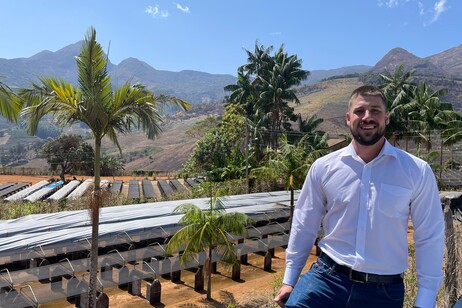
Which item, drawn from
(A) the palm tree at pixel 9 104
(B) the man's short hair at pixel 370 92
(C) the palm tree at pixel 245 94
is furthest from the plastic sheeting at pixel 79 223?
(C) the palm tree at pixel 245 94

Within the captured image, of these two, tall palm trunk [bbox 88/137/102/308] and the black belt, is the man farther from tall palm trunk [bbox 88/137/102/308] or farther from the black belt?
tall palm trunk [bbox 88/137/102/308]

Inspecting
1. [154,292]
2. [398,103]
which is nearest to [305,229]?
[154,292]

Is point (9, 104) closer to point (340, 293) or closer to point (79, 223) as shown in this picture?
point (340, 293)

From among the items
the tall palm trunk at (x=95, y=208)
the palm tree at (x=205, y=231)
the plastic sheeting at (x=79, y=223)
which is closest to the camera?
the tall palm trunk at (x=95, y=208)

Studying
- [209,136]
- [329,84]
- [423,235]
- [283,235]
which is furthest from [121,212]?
[329,84]

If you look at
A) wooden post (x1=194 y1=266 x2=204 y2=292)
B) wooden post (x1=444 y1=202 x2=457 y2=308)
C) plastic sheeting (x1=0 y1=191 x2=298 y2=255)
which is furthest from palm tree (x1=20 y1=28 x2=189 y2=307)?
wooden post (x1=444 y1=202 x2=457 y2=308)

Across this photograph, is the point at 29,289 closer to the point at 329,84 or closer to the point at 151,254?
the point at 151,254

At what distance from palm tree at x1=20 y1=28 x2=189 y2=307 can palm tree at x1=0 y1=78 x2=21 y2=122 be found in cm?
15

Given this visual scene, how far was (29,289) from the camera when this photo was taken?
294 inches

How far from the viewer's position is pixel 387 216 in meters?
1.93

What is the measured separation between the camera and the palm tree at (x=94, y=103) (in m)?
5.78

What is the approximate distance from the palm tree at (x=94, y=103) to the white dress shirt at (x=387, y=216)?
4.64 meters

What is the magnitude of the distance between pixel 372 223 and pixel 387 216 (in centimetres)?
8

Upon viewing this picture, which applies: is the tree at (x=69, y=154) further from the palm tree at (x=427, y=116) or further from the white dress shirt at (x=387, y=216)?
the white dress shirt at (x=387, y=216)
